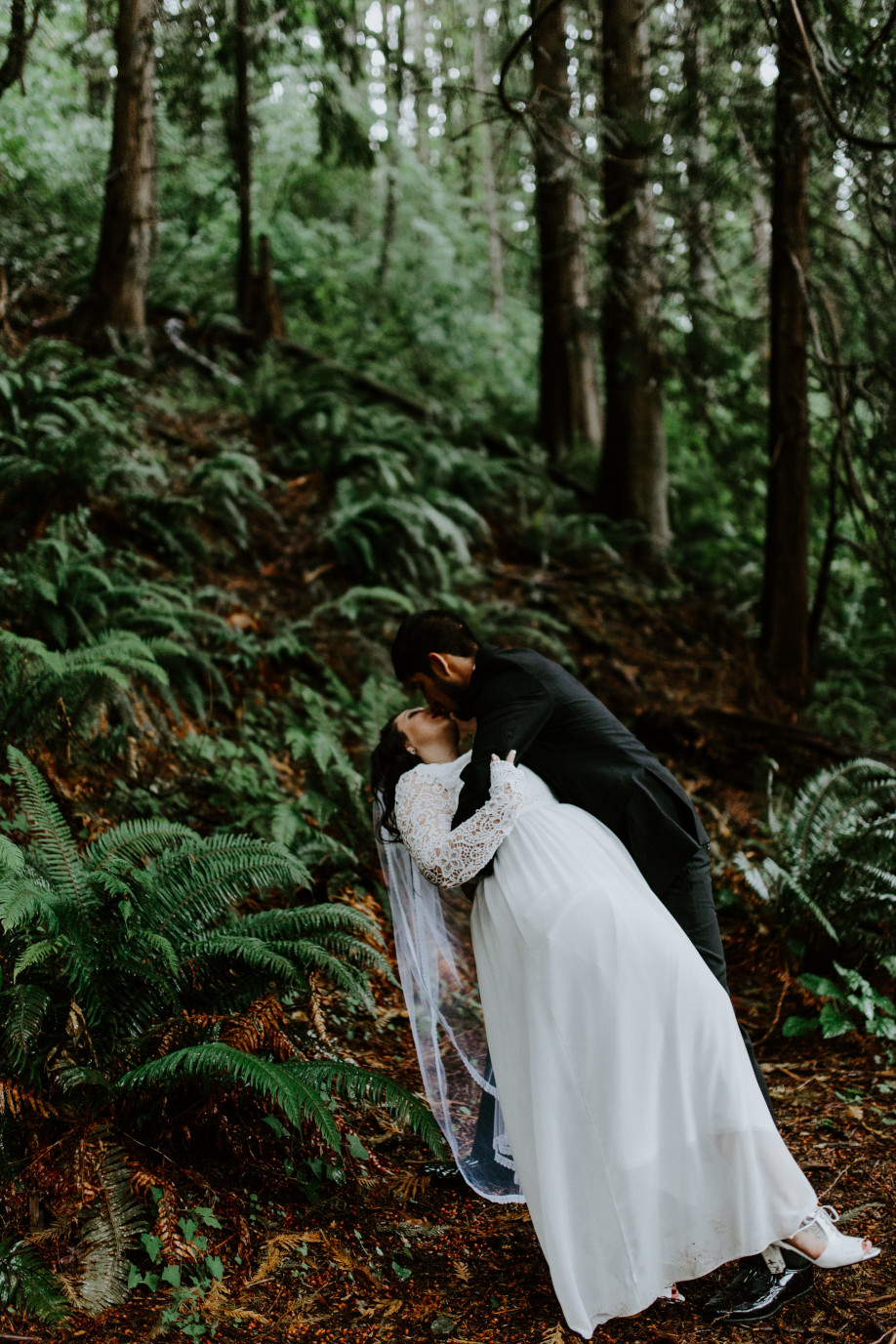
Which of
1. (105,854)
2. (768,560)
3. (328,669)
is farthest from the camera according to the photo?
(768,560)

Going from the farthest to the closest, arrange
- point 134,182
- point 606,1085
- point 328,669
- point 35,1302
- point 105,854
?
point 134,182 < point 328,669 < point 105,854 < point 606,1085 < point 35,1302

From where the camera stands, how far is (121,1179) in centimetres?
262

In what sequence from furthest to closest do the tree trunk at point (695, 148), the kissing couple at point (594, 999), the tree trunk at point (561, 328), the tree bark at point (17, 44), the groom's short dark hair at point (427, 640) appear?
the tree trunk at point (561, 328) < the tree bark at point (17, 44) < the tree trunk at point (695, 148) < the groom's short dark hair at point (427, 640) < the kissing couple at point (594, 999)

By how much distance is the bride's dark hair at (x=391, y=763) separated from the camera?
319 cm

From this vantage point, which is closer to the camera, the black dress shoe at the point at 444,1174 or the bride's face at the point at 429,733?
the bride's face at the point at 429,733

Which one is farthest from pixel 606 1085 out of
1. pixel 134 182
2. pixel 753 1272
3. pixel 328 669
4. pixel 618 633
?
pixel 134 182

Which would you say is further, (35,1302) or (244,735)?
(244,735)

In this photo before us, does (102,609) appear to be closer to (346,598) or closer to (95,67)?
(346,598)

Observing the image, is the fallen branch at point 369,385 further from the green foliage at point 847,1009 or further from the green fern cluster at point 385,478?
the green foliage at point 847,1009

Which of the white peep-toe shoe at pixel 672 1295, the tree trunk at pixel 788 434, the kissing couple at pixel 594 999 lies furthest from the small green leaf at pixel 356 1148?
the tree trunk at pixel 788 434

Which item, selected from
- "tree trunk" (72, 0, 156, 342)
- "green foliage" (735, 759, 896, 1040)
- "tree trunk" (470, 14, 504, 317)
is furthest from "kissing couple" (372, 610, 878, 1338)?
"tree trunk" (470, 14, 504, 317)

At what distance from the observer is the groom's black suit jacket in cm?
282

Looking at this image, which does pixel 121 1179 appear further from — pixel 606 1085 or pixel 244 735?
pixel 244 735

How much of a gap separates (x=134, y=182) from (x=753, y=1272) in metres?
10.2
